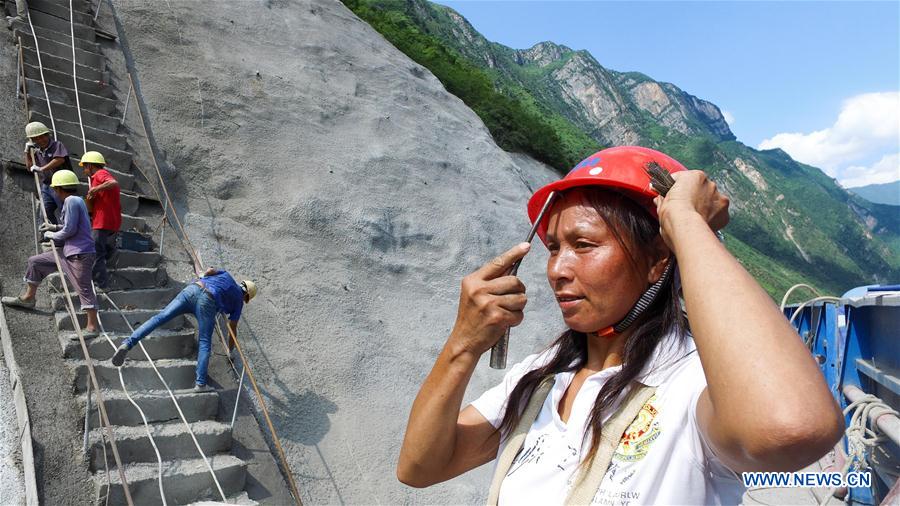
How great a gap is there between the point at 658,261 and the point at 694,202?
1.12 ft

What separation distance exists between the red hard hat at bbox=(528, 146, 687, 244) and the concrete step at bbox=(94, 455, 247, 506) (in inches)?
196

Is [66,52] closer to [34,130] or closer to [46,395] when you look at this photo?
[34,130]

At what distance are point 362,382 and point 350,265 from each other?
267 cm

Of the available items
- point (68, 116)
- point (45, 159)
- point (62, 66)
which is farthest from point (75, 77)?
point (45, 159)

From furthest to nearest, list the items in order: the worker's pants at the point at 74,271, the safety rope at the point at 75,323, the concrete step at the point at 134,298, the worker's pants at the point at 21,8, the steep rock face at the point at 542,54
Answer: the steep rock face at the point at 542,54 → the worker's pants at the point at 21,8 → the concrete step at the point at 134,298 → the worker's pants at the point at 74,271 → the safety rope at the point at 75,323

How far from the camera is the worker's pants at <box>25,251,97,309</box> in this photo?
5.95 meters

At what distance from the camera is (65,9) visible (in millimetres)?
11180

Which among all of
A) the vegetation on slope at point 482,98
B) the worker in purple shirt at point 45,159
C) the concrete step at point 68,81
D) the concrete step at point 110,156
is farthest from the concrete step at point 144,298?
the vegetation on slope at point 482,98

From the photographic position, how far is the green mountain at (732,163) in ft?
229

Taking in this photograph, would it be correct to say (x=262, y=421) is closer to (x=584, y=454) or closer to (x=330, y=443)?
(x=330, y=443)

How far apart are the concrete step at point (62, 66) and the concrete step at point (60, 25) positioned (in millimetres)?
1115

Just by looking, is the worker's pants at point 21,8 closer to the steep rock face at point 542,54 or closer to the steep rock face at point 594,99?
the steep rock face at point 594,99

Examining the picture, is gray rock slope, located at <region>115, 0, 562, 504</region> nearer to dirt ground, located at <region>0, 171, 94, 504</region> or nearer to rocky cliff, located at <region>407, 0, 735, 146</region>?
dirt ground, located at <region>0, 171, 94, 504</region>

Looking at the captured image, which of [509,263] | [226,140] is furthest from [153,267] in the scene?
[509,263]
